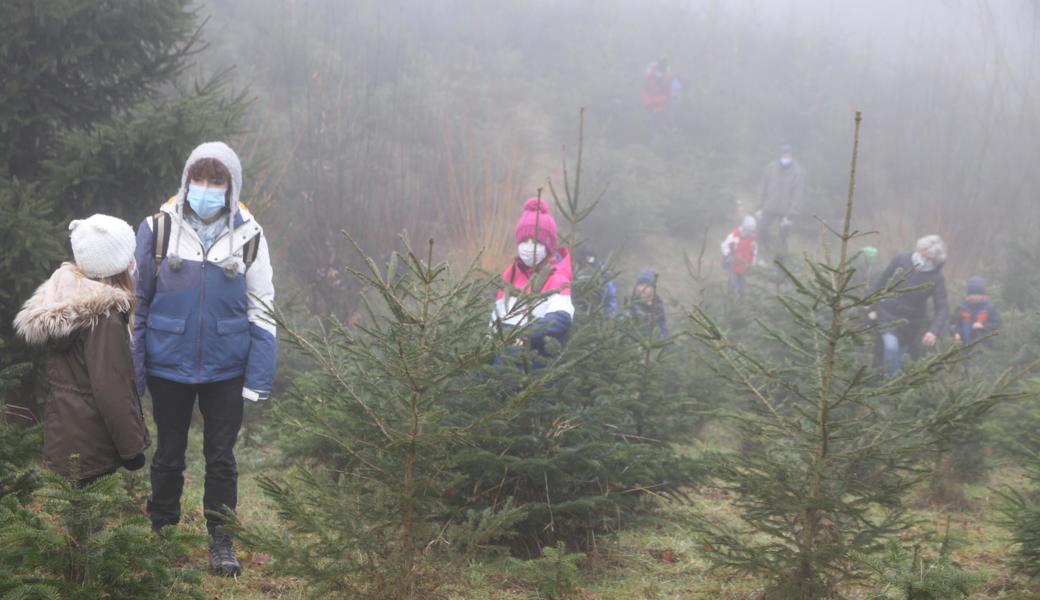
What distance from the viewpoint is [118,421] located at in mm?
3580

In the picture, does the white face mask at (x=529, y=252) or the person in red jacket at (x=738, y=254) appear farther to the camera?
the person in red jacket at (x=738, y=254)

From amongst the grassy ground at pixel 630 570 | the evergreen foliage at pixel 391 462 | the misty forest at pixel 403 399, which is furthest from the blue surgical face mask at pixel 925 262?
the evergreen foliage at pixel 391 462

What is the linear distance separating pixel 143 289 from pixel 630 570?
9.42 feet

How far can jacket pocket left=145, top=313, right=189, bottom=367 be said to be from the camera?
4059 mm

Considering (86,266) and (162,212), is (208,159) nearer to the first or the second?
(162,212)

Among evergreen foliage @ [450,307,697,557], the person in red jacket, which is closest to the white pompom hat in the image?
evergreen foliage @ [450,307,697,557]

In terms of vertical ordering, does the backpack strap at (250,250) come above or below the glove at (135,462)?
above

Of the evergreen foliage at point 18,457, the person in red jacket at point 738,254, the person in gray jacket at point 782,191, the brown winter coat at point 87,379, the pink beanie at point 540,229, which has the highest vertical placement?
the person in gray jacket at point 782,191

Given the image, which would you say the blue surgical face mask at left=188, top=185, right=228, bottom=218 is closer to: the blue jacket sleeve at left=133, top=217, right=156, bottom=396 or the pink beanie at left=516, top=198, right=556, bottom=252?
the blue jacket sleeve at left=133, top=217, right=156, bottom=396

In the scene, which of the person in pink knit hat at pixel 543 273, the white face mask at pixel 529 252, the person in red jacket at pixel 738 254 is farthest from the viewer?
the person in red jacket at pixel 738 254

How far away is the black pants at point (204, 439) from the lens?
13.8 feet

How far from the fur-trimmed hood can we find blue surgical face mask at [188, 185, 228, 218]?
1.90 feet

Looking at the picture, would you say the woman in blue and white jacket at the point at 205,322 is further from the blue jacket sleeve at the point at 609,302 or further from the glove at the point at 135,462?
the blue jacket sleeve at the point at 609,302

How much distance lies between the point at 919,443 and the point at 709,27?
1235 inches
